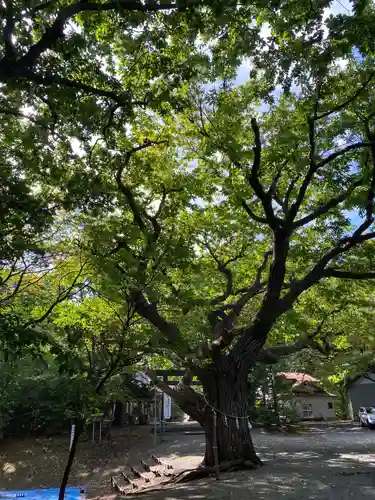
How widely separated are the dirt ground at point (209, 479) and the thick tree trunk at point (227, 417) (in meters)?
0.53

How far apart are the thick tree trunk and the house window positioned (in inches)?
969

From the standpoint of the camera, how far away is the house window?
31.5m

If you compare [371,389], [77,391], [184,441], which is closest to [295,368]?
[371,389]

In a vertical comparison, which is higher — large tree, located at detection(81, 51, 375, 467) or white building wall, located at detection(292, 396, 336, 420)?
large tree, located at detection(81, 51, 375, 467)

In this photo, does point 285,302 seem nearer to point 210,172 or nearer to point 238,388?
point 238,388

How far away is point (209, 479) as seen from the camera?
836cm

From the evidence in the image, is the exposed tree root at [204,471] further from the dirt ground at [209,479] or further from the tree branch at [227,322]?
the tree branch at [227,322]

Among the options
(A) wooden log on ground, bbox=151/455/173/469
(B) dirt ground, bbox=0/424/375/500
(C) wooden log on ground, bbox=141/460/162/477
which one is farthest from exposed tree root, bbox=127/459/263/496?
(A) wooden log on ground, bbox=151/455/173/469

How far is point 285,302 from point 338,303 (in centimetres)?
485

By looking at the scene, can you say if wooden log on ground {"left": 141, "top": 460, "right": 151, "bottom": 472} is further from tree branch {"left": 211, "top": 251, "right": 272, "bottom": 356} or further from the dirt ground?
tree branch {"left": 211, "top": 251, "right": 272, "bottom": 356}

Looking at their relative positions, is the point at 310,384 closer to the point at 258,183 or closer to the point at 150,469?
the point at 150,469

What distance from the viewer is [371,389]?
97.0 feet

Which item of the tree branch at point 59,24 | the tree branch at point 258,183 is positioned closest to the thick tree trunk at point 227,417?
the tree branch at point 258,183

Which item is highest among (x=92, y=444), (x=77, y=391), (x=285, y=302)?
(x=285, y=302)
